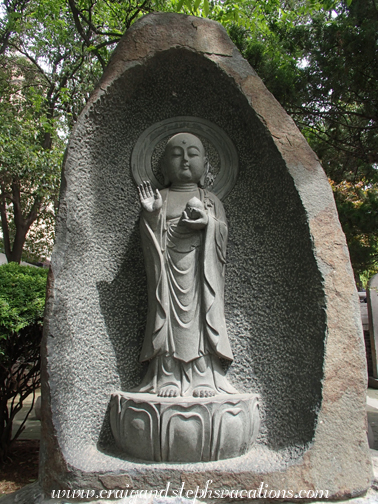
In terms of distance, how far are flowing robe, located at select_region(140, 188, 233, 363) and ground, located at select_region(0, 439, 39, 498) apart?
7.01 feet

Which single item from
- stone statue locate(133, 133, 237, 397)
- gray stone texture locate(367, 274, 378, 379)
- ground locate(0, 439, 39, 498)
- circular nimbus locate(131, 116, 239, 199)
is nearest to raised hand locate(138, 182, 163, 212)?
stone statue locate(133, 133, 237, 397)

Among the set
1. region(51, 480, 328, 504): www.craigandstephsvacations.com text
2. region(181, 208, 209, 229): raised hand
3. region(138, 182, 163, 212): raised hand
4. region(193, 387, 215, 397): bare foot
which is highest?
region(138, 182, 163, 212): raised hand

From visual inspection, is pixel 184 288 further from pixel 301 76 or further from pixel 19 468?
pixel 301 76

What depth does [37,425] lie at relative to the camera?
19.5ft

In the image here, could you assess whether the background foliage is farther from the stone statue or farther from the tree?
the stone statue

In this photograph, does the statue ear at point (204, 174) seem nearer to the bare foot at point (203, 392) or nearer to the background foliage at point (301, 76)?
the background foliage at point (301, 76)

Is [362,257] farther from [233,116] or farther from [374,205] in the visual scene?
[233,116]

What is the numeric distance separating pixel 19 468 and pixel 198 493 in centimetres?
269

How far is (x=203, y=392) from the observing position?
9.29 feet

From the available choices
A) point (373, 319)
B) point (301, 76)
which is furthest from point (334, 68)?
point (373, 319)

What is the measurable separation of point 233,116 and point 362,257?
393 cm

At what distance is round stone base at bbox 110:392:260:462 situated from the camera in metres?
2.60

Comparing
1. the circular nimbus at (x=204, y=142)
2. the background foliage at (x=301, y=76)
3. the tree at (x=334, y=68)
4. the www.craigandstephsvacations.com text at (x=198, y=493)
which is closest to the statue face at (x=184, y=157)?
the circular nimbus at (x=204, y=142)

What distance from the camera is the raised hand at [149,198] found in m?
3.19
